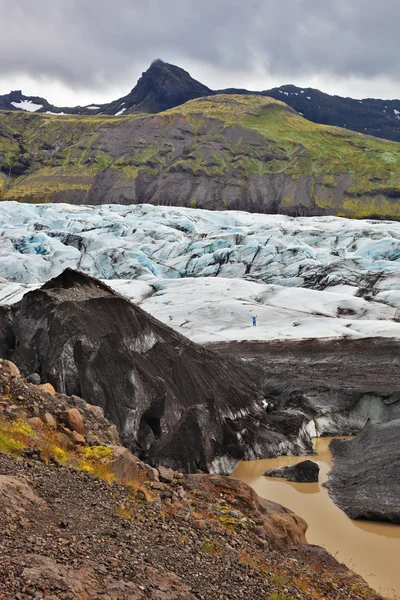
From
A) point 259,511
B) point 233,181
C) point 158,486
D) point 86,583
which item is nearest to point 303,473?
point 259,511

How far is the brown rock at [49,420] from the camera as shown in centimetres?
1386

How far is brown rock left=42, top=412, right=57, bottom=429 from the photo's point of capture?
13.9 metres

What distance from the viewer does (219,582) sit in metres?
9.09

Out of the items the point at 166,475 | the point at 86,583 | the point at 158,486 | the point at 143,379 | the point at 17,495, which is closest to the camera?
the point at 86,583

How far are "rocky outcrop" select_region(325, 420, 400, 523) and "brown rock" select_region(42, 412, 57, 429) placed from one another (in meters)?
10.9

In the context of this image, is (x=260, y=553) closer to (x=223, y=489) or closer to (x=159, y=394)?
(x=223, y=489)

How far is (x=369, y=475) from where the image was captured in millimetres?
21047

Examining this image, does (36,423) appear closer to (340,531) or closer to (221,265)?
(340,531)

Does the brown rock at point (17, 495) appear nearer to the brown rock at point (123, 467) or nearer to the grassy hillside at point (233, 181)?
the brown rock at point (123, 467)

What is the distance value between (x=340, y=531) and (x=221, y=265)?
71.9m

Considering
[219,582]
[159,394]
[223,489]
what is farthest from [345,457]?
[219,582]

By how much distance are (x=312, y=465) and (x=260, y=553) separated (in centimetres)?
1135

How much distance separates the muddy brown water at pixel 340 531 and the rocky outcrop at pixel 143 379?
225cm

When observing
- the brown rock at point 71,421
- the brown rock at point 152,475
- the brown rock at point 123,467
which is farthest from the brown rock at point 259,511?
the brown rock at point 71,421
